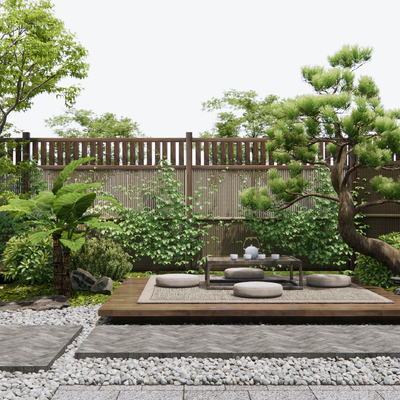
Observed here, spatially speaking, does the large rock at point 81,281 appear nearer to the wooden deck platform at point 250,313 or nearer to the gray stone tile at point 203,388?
the wooden deck platform at point 250,313

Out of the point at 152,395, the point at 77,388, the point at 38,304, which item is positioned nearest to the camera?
the point at 152,395

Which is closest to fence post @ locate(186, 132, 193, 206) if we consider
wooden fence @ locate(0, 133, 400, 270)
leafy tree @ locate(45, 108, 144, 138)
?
wooden fence @ locate(0, 133, 400, 270)

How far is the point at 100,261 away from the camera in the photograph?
7.71m

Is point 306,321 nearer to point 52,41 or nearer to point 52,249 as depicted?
point 52,249

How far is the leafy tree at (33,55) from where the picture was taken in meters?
8.34

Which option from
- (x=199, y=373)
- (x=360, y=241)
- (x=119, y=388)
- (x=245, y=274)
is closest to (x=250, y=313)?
(x=199, y=373)

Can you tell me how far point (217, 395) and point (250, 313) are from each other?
1984 millimetres

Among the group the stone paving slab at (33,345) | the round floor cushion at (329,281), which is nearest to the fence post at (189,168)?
the round floor cushion at (329,281)

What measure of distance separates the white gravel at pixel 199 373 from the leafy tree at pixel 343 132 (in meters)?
Result: 3.32

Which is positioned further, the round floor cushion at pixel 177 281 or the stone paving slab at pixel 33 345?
the round floor cushion at pixel 177 281

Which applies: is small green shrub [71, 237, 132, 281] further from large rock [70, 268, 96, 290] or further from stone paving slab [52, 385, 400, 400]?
stone paving slab [52, 385, 400, 400]

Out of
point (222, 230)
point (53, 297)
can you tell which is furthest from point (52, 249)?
point (222, 230)

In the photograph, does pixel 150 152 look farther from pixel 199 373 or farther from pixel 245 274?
pixel 199 373

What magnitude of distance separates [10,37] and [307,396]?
8089 mm
